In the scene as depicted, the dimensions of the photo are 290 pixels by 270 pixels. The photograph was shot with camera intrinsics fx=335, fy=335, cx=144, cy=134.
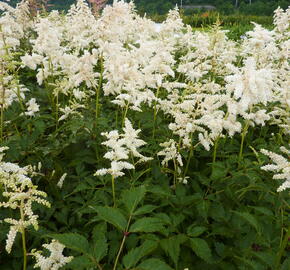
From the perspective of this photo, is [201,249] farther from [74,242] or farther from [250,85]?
[250,85]

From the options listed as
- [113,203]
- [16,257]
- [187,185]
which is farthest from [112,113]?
[16,257]

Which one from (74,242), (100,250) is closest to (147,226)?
(100,250)

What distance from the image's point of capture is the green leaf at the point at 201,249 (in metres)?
2.16

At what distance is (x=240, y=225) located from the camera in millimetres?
2570

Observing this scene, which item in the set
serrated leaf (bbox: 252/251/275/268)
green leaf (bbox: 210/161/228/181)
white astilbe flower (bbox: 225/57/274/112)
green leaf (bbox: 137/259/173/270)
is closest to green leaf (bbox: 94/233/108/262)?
green leaf (bbox: 137/259/173/270)

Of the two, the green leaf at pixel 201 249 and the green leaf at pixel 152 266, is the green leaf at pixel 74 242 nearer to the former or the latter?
the green leaf at pixel 152 266

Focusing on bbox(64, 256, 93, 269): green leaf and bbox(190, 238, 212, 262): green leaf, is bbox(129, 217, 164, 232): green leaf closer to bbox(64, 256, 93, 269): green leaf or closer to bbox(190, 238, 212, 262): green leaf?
bbox(64, 256, 93, 269): green leaf

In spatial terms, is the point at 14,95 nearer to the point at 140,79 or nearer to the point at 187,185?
the point at 140,79

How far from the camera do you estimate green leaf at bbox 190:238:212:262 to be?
7.10ft

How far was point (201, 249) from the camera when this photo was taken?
221 cm

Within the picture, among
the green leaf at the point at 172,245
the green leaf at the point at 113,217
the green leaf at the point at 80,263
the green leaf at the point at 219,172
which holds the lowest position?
the green leaf at the point at 172,245

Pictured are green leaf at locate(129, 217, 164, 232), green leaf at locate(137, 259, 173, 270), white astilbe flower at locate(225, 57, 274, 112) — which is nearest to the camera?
green leaf at locate(137, 259, 173, 270)

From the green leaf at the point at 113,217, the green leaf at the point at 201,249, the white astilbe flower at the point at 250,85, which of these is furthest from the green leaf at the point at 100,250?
the white astilbe flower at the point at 250,85

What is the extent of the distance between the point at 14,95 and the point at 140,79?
168 cm
